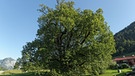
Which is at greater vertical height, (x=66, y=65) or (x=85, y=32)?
(x=85, y=32)

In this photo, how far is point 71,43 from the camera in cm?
4147

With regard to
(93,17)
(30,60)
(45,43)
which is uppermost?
(93,17)

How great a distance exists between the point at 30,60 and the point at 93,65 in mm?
11955

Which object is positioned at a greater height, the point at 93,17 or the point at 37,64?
the point at 93,17

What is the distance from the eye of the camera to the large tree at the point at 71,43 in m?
39.3

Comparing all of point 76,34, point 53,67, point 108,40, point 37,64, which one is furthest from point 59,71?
point 108,40

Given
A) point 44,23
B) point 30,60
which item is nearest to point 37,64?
point 30,60

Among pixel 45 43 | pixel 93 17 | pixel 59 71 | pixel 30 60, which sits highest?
pixel 93 17

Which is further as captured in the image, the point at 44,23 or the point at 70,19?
the point at 44,23

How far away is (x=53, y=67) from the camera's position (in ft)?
135

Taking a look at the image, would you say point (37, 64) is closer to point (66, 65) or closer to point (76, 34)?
point (66, 65)

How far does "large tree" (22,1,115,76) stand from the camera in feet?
129

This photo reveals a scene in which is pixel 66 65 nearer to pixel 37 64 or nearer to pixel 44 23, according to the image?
pixel 37 64

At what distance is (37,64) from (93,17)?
1324 centimetres
